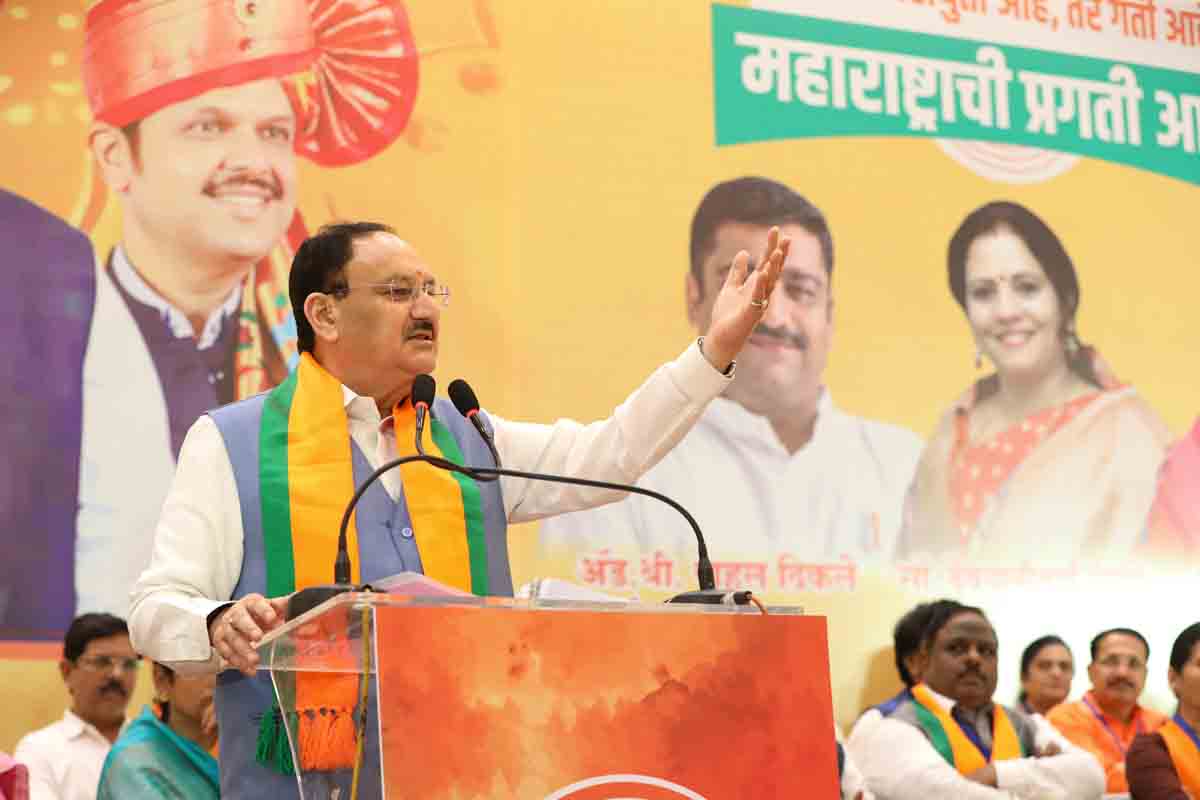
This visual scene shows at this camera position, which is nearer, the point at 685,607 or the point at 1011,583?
the point at 685,607

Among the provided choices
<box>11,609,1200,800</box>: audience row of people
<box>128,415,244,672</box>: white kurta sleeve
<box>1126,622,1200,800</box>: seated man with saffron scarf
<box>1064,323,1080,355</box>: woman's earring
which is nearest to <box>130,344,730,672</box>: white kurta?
<box>128,415,244,672</box>: white kurta sleeve

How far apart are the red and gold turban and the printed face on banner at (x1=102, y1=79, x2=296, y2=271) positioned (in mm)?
54

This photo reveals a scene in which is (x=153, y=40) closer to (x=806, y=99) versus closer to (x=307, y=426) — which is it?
(x=806, y=99)

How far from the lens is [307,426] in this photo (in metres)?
2.26

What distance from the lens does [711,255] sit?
18.6 ft

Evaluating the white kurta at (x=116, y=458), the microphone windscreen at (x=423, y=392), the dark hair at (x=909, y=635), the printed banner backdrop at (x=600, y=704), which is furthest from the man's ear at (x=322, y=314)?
the dark hair at (x=909, y=635)

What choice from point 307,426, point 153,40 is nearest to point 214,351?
point 153,40

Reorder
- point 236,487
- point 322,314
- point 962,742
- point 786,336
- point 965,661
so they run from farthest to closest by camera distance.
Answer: point 786,336 < point 965,661 < point 962,742 < point 322,314 < point 236,487

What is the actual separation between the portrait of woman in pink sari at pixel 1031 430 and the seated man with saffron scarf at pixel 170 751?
3105 mm

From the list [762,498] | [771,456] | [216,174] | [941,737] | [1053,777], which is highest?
[216,174]

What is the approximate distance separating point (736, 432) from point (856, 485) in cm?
52

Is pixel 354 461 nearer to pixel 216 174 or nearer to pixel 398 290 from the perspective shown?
pixel 398 290

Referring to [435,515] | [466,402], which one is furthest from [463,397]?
[435,515]

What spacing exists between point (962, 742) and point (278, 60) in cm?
308
